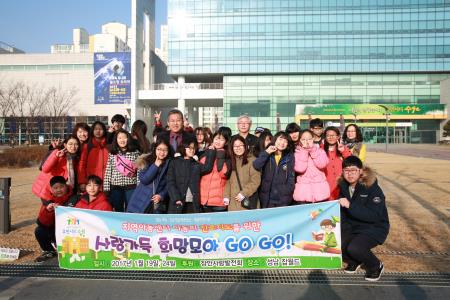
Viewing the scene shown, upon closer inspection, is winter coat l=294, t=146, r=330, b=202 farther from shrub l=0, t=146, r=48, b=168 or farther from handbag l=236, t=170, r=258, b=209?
shrub l=0, t=146, r=48, b=168

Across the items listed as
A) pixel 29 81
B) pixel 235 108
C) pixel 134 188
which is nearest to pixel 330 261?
pixel 134 188

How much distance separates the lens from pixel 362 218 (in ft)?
15.5

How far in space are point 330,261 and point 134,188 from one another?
300cm

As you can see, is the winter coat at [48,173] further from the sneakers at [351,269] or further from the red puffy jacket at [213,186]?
the sneakers at [351,269]

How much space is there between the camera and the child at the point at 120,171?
573 cm

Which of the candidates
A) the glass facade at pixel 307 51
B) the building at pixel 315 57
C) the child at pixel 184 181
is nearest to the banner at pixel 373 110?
the building at pixel 315 57

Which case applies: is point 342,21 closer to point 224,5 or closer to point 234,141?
point 224,5

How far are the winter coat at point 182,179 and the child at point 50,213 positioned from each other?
149 centimetres

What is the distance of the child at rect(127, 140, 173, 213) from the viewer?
17.1 ft

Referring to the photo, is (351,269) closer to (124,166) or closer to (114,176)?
(124,166)

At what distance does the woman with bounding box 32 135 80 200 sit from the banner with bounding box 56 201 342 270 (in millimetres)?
1488

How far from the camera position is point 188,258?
4.65 metres

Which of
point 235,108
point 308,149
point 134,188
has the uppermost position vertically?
point 235,108

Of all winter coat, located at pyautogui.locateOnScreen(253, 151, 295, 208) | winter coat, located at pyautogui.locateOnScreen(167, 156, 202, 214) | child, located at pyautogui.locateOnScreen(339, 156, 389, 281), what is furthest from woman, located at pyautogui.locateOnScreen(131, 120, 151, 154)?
child, located at pyautogui.locateOnScreen(339, 156, 389, 281)
